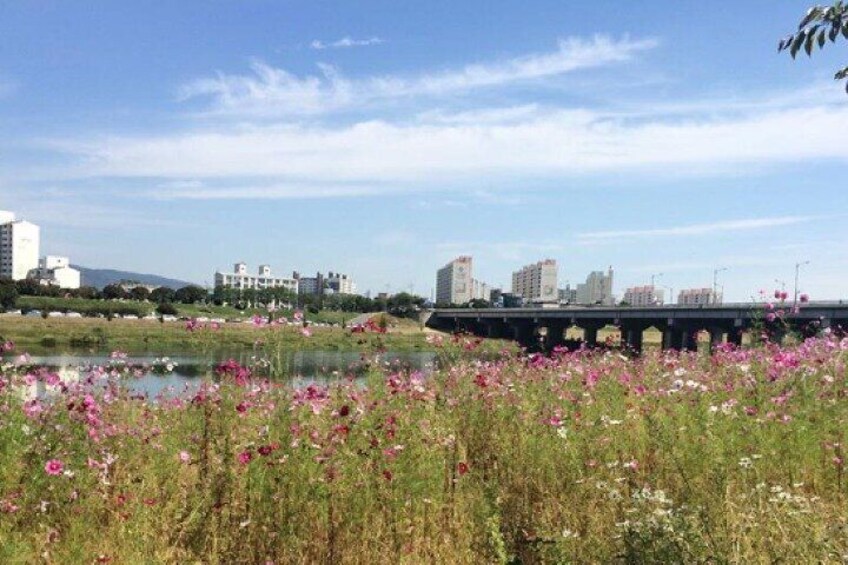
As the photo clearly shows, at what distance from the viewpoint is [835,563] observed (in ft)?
10.1

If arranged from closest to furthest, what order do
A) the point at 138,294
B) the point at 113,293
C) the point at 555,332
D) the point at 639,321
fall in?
1. the point at 639,321
2. the point at 555,332
3. the point at 113,293
4. the point at 138,294

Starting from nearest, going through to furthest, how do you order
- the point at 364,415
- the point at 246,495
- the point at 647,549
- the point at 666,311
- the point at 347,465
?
the point at 647,549, the point at 246,495, the point at 347,465, the point at 364,415, the point at 666,311

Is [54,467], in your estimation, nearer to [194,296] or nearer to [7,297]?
[7,297]

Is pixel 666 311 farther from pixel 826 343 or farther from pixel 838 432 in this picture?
pixel 838 432

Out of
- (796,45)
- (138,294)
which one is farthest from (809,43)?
(138,294)

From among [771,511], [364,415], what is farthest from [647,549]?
[364,415]

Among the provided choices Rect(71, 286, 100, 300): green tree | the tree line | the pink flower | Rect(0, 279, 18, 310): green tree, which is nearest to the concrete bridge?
the tree line

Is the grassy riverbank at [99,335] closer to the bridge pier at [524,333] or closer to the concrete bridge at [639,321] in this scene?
the concrete bridge at [639,321]

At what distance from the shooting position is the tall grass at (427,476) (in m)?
3.67

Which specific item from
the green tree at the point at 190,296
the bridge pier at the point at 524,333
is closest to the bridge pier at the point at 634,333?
the bridge pier at the point at 524,333

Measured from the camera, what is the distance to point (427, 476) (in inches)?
190

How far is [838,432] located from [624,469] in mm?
1756

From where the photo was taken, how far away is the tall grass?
3.67 m

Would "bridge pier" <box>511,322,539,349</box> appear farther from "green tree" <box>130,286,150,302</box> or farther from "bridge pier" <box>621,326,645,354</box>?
"green tree" <box>130,286,150,302</box>
